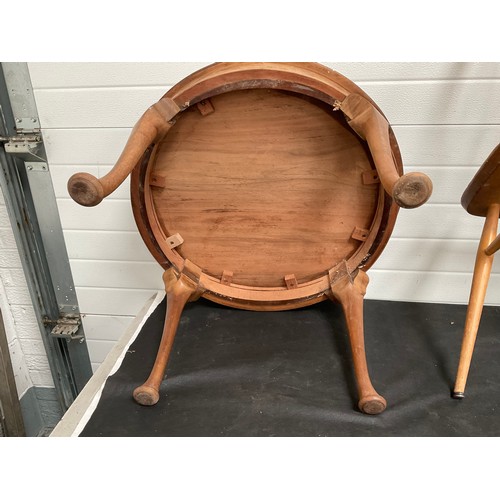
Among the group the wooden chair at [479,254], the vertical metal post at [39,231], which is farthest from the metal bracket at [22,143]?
the wooden chair at [479,254]

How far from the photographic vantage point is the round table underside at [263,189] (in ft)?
3.39

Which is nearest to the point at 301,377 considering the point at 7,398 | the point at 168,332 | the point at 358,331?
the point at 358,331

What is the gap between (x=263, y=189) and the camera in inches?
43.7

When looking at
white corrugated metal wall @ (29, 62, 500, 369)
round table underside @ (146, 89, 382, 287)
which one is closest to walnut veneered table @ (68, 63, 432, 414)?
round table underside @ (146, 89, 382, 287)

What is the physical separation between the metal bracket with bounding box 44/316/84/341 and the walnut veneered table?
771 mm

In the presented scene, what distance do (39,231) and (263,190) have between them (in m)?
0.92

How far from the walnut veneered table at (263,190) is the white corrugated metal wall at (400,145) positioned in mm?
347

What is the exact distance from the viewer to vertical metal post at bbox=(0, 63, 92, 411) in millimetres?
1400

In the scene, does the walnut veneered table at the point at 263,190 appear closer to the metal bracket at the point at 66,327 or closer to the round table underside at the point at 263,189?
the round table underside at the point at 263,189

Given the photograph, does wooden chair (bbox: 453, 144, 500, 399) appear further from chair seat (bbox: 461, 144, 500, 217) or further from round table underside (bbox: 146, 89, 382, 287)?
round table underside (bbox: 146, 89, 382, 287)

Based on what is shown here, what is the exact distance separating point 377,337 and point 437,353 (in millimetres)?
158

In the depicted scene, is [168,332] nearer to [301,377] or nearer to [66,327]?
[301,377]

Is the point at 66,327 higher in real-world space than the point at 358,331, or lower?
lower

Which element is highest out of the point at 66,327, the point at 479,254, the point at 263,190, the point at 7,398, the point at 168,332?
the point at 263,190
